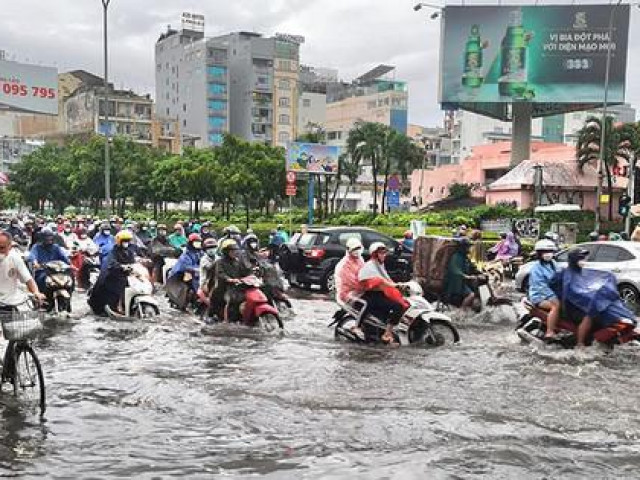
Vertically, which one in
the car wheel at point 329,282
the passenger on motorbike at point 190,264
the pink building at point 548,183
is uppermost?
the pink building at point 548,183

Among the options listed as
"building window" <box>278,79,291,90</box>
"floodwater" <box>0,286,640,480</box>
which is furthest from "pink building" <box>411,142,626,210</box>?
"building window" <box>278,79,291,90</box>

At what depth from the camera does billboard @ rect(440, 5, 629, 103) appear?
183ft

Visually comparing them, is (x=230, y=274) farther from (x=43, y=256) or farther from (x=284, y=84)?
(x=284, y=84)

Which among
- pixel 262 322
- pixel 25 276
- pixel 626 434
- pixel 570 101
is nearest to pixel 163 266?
pixel 262 322

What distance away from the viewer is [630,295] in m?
15.9

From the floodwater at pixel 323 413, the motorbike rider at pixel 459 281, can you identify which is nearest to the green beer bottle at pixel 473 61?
the motorbike rider at pixel 459 281

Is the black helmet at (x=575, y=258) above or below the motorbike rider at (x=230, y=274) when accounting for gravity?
above

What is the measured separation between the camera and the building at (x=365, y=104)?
113m

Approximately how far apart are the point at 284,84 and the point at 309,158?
68.5 meters

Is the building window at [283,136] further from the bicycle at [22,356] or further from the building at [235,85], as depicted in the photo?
the bicycle at [22,356]

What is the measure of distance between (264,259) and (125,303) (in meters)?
2.74

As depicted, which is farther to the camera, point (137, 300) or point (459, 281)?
point (459, 281)

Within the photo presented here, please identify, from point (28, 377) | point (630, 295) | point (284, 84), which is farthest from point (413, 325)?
point (284, 84)

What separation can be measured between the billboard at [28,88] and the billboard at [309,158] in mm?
28002
